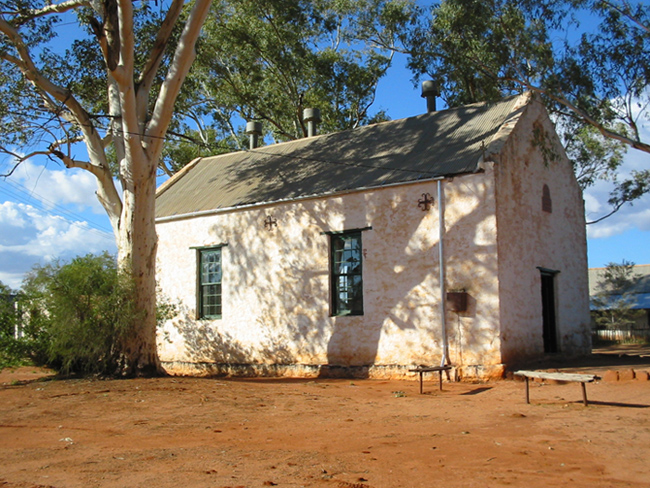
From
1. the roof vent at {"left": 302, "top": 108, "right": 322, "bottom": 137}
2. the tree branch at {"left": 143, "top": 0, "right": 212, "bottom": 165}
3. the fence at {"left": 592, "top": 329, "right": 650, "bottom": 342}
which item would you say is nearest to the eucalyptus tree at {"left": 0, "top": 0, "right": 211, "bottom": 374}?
the tree branch at {"left": 143, "top": 0, "right": 212, "bottom": 165}

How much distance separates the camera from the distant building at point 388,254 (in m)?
12.7

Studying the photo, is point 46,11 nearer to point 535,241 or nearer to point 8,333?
point 8,333

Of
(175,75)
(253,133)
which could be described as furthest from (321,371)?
(253,133)

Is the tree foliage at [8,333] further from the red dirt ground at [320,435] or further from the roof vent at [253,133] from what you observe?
the roof vent at [253,133]

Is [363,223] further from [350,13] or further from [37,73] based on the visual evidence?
[350,13]

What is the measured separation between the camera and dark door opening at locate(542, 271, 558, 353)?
1502 cm

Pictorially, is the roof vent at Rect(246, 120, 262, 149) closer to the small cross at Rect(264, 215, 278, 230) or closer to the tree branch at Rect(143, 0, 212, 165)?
the small cross at Rect(264, 215, 278, 230)

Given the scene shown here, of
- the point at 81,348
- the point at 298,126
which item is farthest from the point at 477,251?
the point at 298,126

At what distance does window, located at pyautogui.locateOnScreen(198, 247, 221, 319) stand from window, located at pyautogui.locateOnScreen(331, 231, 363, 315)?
146 inches

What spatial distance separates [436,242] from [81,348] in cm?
750

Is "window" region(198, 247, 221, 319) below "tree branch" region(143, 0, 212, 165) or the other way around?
below

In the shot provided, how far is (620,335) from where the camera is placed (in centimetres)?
3077

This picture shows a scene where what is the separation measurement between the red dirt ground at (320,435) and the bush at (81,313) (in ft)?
2.68

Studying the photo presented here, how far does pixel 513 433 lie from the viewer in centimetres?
707
